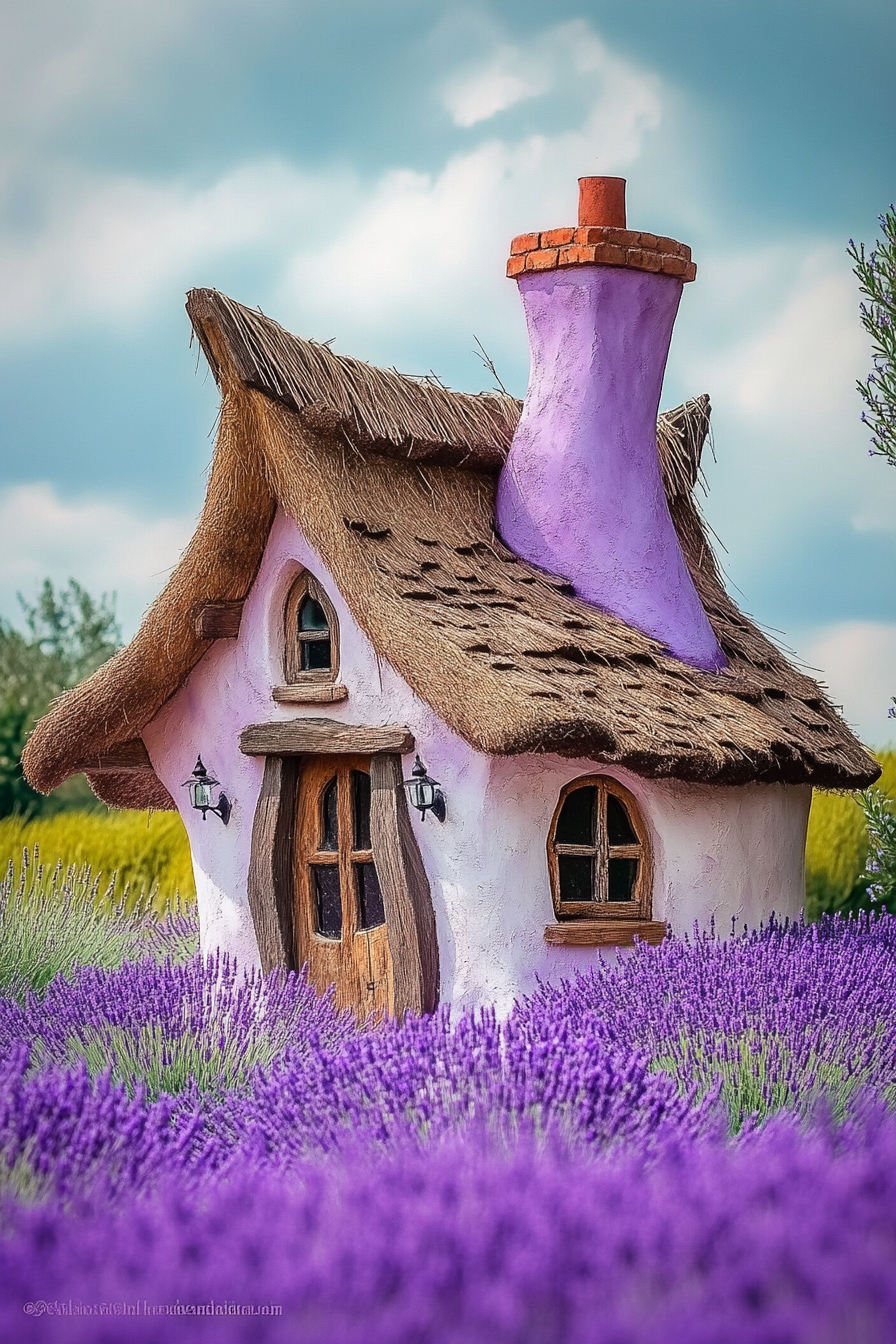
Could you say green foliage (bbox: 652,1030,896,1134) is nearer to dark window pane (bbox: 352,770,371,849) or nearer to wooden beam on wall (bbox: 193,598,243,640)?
dark window pane (bbox: 352,770,371,849)

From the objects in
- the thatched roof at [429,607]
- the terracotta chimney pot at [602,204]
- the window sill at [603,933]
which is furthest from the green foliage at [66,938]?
the terracotta chimney pot at [602,204]

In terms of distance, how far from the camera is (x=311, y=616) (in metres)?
8.38

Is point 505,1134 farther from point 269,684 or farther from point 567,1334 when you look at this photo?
point 269,684

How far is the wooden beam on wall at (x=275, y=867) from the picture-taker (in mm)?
8203

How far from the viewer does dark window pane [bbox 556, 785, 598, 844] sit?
303 inches

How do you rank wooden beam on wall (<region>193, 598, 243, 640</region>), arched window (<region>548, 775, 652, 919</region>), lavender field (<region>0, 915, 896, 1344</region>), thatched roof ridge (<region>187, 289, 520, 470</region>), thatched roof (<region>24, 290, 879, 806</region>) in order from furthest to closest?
wooden beam on wall (<region>193, 598, 243, 640</region>), thatched roof ridge (<region>187, 289, 520, 470</region>), arched window (<region>548, 775, 652, 919</region>), thatched roof (<region>24, 290, 879, 806</region>), lavender field (<region>0, 915, 896, 1344</region>)

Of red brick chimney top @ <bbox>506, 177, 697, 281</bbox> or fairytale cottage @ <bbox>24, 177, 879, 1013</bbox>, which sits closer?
fairytale cottage @ <bbox>24, 177, 879, 1013</bbox>

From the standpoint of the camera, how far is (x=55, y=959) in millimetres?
9531

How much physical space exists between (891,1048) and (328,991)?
2.93 meters

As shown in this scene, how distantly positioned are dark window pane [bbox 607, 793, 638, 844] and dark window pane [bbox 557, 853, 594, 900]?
8.2 inches

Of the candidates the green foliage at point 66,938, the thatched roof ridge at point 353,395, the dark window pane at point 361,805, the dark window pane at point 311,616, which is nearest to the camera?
the thatched roof ridge at point 353,395

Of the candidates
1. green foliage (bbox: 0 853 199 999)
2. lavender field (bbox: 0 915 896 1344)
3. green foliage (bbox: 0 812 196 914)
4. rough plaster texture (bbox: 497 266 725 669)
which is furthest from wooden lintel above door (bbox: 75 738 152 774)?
green foliage (bbox: 0 812 196 914)

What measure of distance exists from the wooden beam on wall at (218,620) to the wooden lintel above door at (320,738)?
22.0 inches

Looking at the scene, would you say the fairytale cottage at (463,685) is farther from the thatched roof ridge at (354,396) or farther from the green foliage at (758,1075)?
the green foliage at (758,1075)
